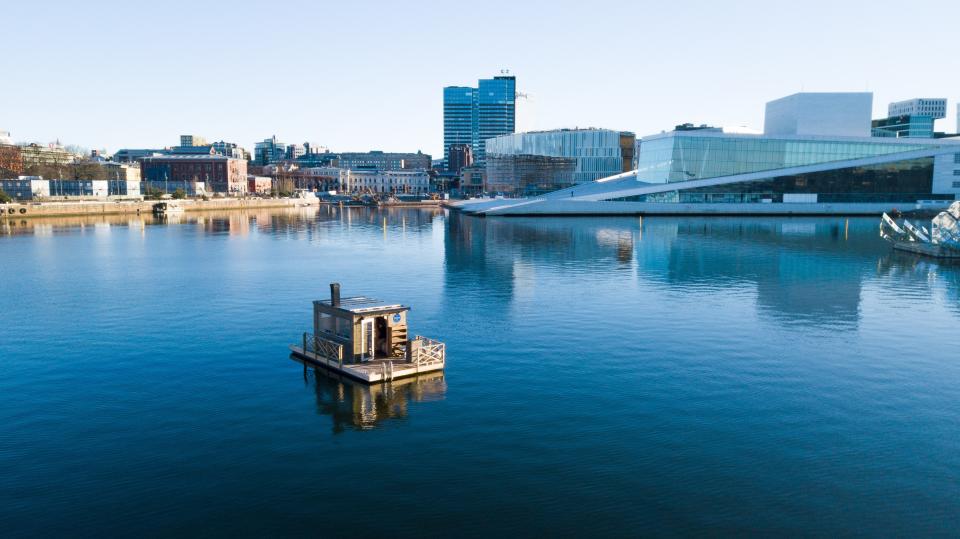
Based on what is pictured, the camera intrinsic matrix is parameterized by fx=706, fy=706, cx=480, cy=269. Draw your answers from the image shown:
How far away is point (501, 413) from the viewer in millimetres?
27281

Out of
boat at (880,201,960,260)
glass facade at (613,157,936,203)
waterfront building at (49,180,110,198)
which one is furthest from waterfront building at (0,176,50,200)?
boat at (880,201,960,260)

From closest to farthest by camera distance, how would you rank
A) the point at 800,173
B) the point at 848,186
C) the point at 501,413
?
the point at 501,413 < the point at 800,173 < the point at 848,186

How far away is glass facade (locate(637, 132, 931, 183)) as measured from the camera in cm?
15725

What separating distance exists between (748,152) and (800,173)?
40.5 feet

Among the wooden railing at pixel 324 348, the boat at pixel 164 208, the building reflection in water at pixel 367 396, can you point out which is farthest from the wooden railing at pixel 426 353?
the boat at pixel 164 208

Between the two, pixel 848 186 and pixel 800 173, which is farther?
pixel 848 186

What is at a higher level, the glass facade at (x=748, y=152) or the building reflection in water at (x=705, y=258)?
the glass facade at (x=748, y=152)

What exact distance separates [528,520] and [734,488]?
21.3 feet

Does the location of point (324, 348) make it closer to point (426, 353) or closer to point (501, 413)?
point (426, 353)

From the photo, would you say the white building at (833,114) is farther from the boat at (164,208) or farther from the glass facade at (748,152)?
the boat at (164,208)

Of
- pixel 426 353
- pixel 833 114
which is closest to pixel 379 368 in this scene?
pixel 426 353

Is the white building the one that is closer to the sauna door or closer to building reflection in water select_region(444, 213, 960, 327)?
building reflection in water select_region(444, 213, 960, 327)

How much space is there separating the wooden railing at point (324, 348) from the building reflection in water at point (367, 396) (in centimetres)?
74

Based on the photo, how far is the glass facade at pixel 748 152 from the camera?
516 feet
